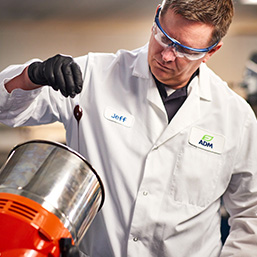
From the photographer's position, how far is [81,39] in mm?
9734

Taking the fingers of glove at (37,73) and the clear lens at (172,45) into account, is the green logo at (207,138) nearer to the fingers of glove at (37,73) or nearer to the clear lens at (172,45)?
the clear lens at (172,45)

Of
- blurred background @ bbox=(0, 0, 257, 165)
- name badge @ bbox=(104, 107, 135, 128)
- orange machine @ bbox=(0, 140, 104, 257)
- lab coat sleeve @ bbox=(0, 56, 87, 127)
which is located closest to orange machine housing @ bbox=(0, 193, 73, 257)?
orange machine @ bbox=(0, 140, 104, 257)

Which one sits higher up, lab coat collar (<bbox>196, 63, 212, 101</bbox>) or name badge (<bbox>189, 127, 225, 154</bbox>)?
lab coat collar (<bbox>196, 63, 212, 101</bbox>)

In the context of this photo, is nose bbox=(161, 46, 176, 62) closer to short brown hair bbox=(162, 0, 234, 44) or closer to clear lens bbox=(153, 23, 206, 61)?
clear lens bbox=(153, 23, 206, 61)

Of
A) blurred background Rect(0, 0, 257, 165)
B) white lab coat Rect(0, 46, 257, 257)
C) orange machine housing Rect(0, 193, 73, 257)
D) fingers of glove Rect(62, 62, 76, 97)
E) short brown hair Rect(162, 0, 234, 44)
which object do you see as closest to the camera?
orange machine housing Rect(0, 193, 73, 257)

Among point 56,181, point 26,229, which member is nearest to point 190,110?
point 56,181

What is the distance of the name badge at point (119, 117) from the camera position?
158 centimetres

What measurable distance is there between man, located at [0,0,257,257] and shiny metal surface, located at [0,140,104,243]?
1.30ft

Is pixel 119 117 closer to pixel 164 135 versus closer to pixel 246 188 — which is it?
pixel 164 135

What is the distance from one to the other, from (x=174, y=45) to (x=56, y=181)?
2.29 ft

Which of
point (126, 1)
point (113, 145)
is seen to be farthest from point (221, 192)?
point (126, 1)

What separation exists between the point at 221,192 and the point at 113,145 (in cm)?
49

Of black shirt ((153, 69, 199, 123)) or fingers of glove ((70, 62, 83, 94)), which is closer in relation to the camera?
fingers of glove ((70, 62, 83, 94))

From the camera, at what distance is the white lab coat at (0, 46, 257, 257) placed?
1.54m
